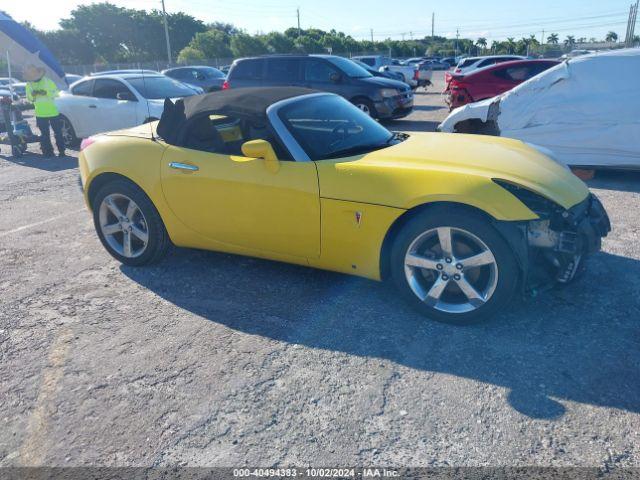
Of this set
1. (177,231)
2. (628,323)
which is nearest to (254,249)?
(177,231)

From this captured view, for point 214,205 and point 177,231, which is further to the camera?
point 177,231

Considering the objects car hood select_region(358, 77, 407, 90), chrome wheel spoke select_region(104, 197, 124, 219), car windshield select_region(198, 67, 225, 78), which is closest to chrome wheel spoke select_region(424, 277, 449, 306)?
chrome wheel spoke select_region(104, 197, 124, 219)

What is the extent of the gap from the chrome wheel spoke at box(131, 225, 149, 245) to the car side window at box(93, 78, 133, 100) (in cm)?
695

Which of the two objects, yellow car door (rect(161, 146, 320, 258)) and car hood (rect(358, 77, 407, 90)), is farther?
car hood (rect(358, 77, 407, 90))

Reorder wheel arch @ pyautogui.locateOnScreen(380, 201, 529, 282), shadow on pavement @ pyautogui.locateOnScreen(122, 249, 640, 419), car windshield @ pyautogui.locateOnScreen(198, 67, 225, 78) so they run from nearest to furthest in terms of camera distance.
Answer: shadow on pavement @ pyautogui.locateOnScreen(122, 249, 640, 419) → wheel arch @ pyautogui.locateOnScreen(380, 201, 529, 282) → car windshield @ pyautogui.locateOnScreen(198, 67, 225, 78)

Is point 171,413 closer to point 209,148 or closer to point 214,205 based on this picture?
point 214,205

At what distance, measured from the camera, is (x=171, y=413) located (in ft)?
9.02

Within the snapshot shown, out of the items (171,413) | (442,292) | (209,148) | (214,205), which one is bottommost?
(171,413)

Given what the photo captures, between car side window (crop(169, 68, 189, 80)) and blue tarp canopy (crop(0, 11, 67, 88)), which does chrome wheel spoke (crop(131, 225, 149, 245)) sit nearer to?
blue tarp canopy (crop(0, 11, 67, 88))

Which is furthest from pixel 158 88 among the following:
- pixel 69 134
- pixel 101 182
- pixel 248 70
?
pixel 101 182

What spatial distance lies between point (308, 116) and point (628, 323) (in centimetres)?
270

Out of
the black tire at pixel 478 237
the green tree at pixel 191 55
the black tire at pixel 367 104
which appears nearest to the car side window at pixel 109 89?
the black tire at pixel 367 104

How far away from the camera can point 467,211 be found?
3.26 metres

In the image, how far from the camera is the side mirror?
11.9 ft
